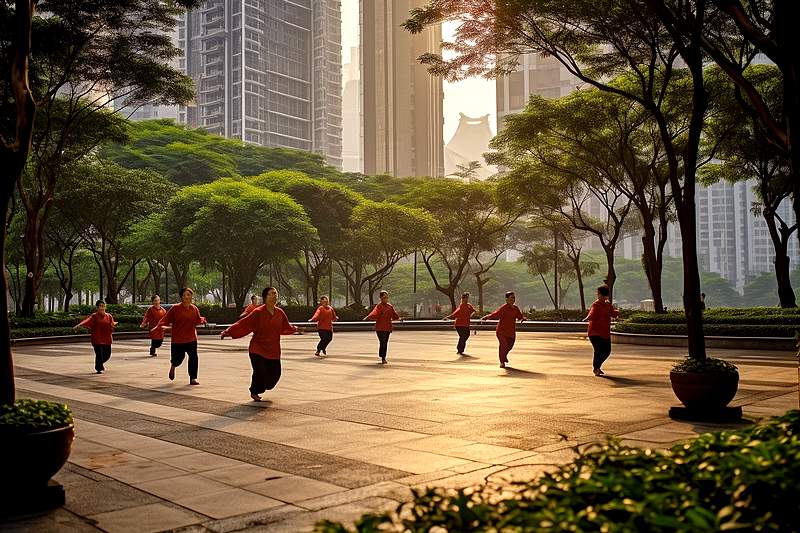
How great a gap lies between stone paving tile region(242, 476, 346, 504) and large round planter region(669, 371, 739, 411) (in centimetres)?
514

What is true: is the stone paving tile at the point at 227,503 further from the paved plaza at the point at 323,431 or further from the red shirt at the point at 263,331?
the red shirt at the point at 263,331

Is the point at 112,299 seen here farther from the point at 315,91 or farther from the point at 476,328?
the point at 315,91

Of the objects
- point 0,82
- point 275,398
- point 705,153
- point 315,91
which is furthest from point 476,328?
point 315,91

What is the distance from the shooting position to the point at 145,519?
5715mm

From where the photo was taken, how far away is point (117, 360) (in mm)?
22781

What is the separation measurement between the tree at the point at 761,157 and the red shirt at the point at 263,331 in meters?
20.5

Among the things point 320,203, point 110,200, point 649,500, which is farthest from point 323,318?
point 320,203

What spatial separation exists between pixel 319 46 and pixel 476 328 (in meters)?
132

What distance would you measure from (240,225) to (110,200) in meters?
6.99

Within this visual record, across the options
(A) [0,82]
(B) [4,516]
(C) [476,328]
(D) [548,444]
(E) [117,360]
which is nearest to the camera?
(B) [4,516]

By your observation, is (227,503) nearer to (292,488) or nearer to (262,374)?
(292,488)

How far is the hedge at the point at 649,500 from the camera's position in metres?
2.57

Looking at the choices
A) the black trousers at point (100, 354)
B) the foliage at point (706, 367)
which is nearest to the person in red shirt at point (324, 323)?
the black trousers at point (100, 354)

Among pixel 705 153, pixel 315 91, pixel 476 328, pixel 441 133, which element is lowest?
pixel 476 328
